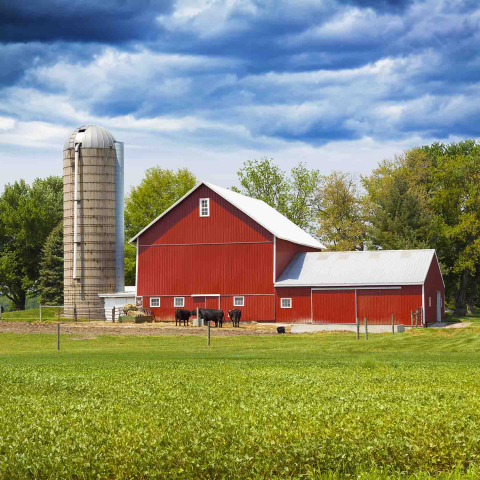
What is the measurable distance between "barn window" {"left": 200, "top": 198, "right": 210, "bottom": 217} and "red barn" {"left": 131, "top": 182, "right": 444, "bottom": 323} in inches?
3.0

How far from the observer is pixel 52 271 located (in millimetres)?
75875

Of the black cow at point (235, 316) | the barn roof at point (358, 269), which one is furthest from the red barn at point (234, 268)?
the black cow at point (235, 316)

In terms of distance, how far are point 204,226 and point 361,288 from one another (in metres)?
12.7

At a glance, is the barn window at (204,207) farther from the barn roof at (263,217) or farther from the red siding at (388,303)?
the red siding at (388,303)

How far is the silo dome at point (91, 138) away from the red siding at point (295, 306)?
21.5 metres

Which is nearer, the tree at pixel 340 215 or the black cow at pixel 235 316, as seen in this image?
the black cow at pixel 235 316

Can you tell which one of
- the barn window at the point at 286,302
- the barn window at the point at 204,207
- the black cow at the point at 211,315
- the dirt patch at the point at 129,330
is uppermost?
the barn window at the point at 204,207

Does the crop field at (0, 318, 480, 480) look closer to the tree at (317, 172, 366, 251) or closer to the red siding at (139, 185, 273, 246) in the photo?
the red siding at (139, 185, 273, 246)

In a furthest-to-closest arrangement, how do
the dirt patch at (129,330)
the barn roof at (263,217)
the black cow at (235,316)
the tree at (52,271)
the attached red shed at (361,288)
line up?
the tree at (52,271)
the barn roof at (263,217)
the black cow at (235,316)
the attached red shed at (361,288)
the dirt patch at (129,330)

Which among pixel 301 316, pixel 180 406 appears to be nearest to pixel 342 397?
pixel 180 406

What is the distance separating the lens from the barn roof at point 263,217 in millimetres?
50844

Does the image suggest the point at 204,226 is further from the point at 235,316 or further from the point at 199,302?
the point at 235,316

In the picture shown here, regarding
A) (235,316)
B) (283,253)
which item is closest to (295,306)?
(235,316)

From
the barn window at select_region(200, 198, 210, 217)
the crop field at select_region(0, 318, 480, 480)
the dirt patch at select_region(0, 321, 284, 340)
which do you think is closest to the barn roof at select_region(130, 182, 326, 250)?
the barn window at select_region(200, 198, 210, 217)
